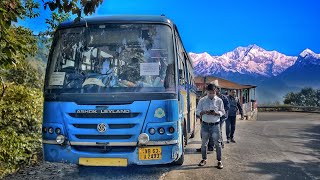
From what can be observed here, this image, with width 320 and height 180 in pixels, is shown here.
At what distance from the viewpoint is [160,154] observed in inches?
255

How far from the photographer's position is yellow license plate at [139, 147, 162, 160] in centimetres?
641

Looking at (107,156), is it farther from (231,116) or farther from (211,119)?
(231,116)

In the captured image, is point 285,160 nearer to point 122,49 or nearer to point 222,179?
point 222,179

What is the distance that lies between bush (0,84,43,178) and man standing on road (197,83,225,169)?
3901 mm

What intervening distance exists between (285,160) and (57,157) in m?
5.74

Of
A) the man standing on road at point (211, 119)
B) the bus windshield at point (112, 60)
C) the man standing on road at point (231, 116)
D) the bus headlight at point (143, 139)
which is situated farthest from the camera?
the man standing on road at point (231, 116)

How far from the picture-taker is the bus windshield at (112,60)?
21.7 feet

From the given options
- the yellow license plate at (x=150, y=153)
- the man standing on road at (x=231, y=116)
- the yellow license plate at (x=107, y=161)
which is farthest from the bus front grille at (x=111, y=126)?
the man standing on road at (x=231, y=116)

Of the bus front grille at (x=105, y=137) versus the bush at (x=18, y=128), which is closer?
the bus front grille at (x=105, y=137)

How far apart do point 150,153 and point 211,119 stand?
2342 mm

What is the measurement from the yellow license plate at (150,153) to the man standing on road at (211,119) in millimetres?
2178

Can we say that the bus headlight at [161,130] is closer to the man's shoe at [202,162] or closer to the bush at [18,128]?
the man's shoe at [202,162]

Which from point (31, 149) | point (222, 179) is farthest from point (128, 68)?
point (31, 149)

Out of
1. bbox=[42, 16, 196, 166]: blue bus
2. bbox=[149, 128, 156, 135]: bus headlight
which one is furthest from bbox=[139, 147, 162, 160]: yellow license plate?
bbox=[149, 128, 156, 135]: bus headlight
